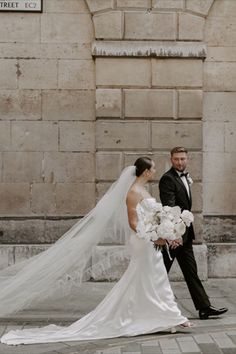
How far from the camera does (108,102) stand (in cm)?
955

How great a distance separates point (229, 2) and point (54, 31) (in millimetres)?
2792

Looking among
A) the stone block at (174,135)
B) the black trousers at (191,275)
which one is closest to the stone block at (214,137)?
the stone block at (174,135)

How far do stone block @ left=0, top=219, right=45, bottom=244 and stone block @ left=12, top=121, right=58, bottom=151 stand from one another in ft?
3.71

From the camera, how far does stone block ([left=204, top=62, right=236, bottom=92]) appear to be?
9938 millimetres

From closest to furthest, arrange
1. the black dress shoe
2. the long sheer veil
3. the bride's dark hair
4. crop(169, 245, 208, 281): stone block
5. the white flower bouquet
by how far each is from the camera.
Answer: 1. the white flower bouquet
2. the bride's dark hair
3. the long sheer veil
4. the black dress shoe
5. crop(169, 245, 208, 281): stone block

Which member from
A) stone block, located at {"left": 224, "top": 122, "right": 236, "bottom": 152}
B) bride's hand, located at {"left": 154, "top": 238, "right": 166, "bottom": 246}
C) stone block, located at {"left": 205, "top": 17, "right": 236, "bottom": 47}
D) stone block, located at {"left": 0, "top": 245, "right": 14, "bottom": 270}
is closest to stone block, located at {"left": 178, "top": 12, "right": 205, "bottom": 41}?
stone block, located at {"left": 205, "top": 17, "right": 236, "bottom": 47}

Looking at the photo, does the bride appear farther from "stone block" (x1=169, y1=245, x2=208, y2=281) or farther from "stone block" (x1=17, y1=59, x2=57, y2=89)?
"stone block" (x1=17, y1=59, x2=57, y2=89)

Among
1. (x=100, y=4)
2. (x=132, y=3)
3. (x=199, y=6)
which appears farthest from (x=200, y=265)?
(x=100, y=4)

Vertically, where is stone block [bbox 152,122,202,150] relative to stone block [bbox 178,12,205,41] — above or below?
below

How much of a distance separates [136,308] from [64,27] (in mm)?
5027

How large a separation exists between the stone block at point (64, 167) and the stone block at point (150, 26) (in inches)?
80.2

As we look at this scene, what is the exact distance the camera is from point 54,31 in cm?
970

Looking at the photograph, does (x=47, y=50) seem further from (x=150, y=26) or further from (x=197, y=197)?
(x=197, y=197)

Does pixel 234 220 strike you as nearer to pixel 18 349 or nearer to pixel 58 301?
pixel 58 301
